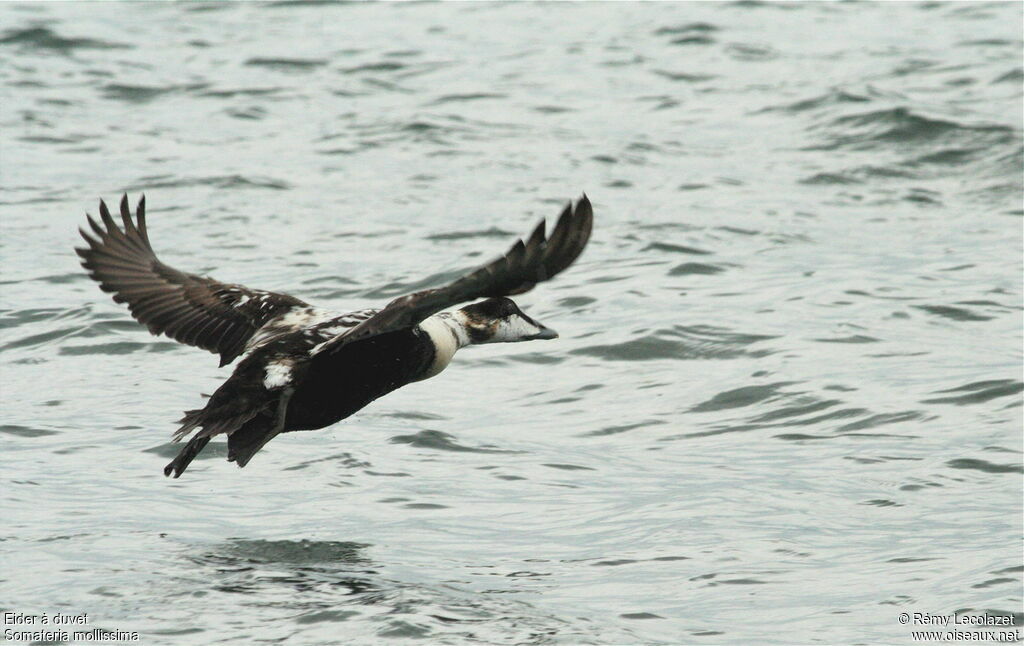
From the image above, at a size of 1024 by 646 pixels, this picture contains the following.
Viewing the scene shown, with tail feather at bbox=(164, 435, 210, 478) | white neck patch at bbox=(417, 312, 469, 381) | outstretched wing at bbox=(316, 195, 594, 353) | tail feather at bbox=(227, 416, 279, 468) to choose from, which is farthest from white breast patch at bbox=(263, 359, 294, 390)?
outstretched wing at bbox=(316, 195, 594, 353)

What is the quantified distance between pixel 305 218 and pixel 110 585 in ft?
21.5

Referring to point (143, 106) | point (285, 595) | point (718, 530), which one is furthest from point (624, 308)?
point (143, 106)

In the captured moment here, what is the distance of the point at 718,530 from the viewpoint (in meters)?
6.67

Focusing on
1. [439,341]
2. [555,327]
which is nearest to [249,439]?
[439,341]

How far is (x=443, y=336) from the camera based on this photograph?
21.9 feet

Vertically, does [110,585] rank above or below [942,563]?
above

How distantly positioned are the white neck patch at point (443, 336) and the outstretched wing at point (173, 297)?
0.84 metres

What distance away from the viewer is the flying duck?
17.6 feet

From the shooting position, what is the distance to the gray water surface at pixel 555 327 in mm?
6020

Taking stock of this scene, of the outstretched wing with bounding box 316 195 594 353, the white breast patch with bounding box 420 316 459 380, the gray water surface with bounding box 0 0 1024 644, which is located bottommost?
the gray water surface with bounding box 0 0 1024 644

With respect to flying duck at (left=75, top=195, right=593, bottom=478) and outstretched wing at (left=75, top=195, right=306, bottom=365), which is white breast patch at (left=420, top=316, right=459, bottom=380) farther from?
outstretched wing at (left=75, top=195, right=306, bottom=365)

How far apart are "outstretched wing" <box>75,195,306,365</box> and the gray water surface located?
0.60 metres

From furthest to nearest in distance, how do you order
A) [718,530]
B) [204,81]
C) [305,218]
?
1. [204,81]
2. [305,218]
3. [718,530]

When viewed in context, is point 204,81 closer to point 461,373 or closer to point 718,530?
point 461,373
